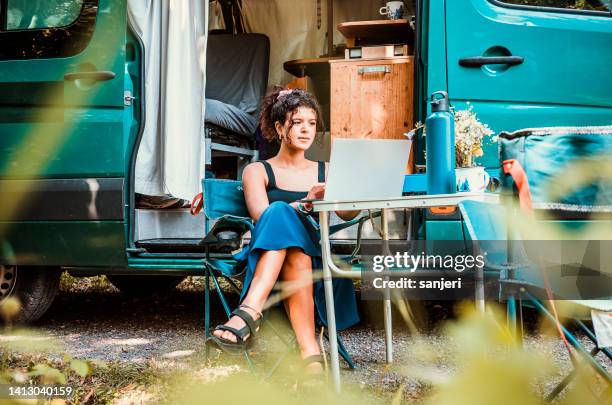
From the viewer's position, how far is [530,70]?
2959mm

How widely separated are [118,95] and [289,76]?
99.3 inches

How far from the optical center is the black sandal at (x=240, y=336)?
218 cm

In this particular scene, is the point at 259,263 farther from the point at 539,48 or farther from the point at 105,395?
the point at 539,48

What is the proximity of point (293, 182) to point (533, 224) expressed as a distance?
224cm

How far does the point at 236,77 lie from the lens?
5.03 meters

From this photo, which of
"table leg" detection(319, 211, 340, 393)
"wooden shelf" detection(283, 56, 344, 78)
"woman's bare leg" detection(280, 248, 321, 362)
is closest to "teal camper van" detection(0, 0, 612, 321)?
"woman's bare leg" detection(280, 248, 321, 362)

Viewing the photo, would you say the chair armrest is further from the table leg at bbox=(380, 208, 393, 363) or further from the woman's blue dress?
the table leg at bbox=(380, 208, 393, 363)

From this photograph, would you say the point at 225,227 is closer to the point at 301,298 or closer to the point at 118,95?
the point at 301,298

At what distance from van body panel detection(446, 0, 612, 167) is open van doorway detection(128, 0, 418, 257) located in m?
0.27

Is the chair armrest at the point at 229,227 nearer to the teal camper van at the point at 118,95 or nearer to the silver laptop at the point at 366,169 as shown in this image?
the silver laptop at the point at 366,169

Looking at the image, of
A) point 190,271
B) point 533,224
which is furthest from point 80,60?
point 533,224

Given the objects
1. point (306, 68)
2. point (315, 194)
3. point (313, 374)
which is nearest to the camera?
point (313, 374)

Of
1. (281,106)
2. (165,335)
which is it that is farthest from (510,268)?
(165,335)

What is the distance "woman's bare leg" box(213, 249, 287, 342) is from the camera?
2.26 m
